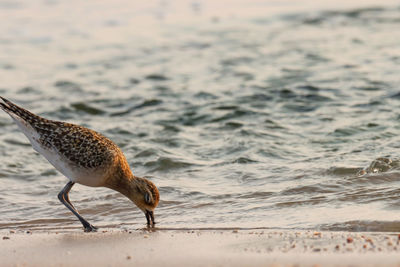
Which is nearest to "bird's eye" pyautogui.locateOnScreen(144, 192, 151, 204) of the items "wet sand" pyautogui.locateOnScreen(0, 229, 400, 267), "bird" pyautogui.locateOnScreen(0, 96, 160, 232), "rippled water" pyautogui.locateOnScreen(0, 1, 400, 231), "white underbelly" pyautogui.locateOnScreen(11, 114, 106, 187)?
"bird" pyautogui.locateOnScreen(0, 96, 160, 232)

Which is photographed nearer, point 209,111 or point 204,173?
point 204,173

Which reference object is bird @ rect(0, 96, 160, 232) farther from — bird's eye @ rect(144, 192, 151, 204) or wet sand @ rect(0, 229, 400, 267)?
wet sand @ rect(0, 229, 400, 267)

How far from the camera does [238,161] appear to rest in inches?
404

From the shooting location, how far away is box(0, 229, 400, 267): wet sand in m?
6.06

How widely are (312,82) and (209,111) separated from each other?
86.2 inches

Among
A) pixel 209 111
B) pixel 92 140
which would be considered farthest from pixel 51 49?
pixel 92 140

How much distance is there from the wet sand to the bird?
31.3 inches

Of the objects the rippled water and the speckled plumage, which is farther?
the rippled water

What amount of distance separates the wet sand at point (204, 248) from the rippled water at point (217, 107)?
1.99 ft

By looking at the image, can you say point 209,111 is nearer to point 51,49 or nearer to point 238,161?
point 238,161

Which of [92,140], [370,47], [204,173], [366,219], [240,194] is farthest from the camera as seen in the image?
[370,47]

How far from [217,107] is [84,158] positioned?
478cm

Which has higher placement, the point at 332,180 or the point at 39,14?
the point at 39,14

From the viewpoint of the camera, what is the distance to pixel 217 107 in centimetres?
1272
